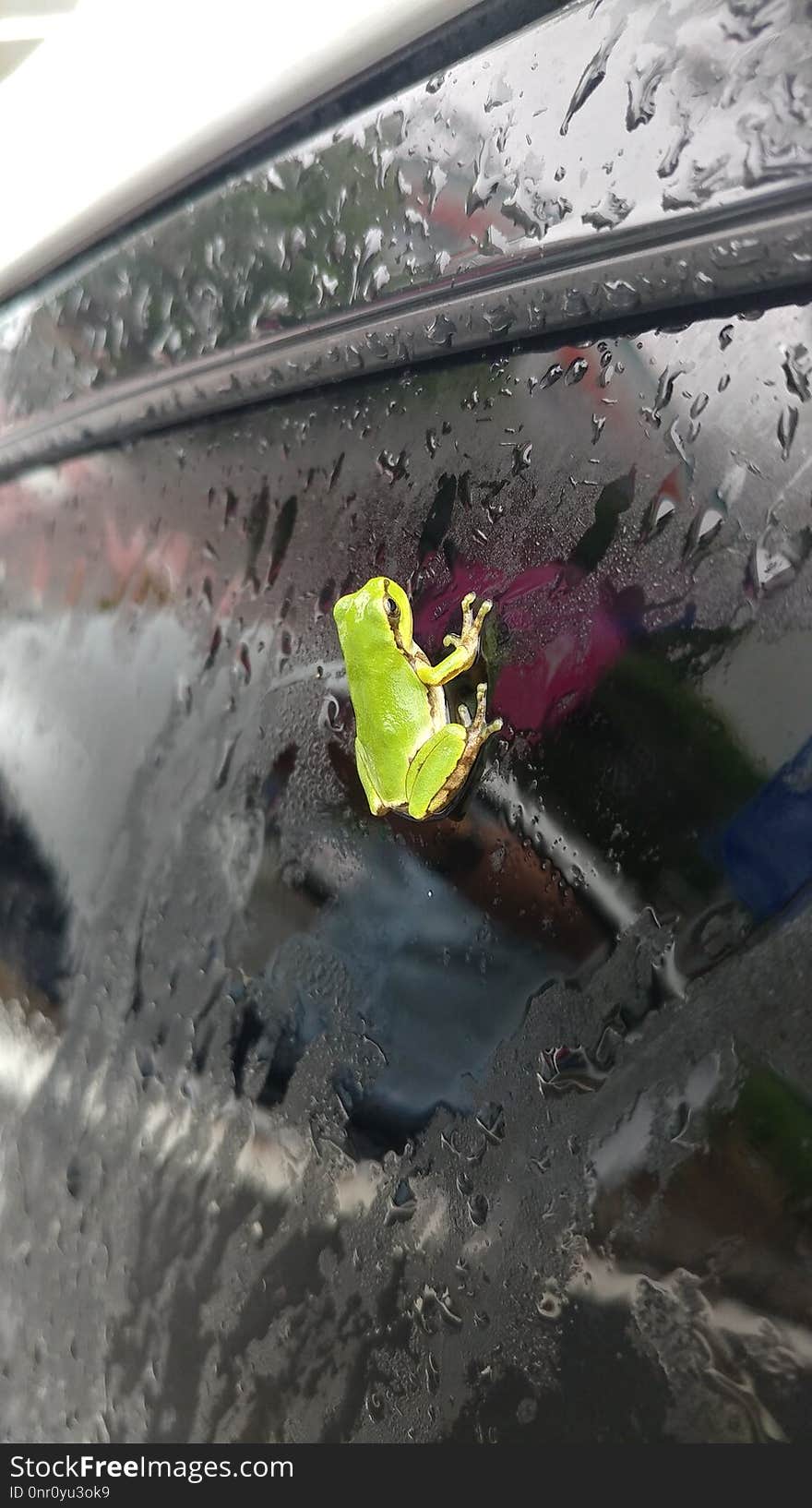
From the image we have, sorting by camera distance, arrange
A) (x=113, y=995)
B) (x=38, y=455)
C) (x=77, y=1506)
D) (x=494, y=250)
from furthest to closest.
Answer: (x=38, y=455), (x=113, y=995), (x=77, y=1506), (x=494, y=250)

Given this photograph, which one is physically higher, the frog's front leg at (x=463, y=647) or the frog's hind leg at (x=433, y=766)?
the frog's front leg at (x=463, y=647)

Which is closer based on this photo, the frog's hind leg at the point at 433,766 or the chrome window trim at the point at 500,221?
the chrome window trim at the point at 500,221

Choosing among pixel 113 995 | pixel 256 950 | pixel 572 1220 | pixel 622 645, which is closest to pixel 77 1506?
pixel 113 995

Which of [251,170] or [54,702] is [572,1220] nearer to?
[54,702]

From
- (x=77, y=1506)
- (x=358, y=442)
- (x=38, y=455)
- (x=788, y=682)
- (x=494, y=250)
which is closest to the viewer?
(x=788, y=682)

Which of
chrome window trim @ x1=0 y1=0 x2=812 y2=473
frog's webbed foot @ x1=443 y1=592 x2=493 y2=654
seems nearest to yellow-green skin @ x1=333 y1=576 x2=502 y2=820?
frog's webbed foot @ x1=443 y1=592 x2=493 y2=654

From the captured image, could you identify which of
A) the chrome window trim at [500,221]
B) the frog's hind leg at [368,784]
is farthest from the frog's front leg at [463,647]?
the chrome window trim at [500,221]

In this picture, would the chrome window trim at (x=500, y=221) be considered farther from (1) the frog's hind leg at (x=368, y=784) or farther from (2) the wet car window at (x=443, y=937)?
(1) the frog's hind leg at (x=368, y=784)
